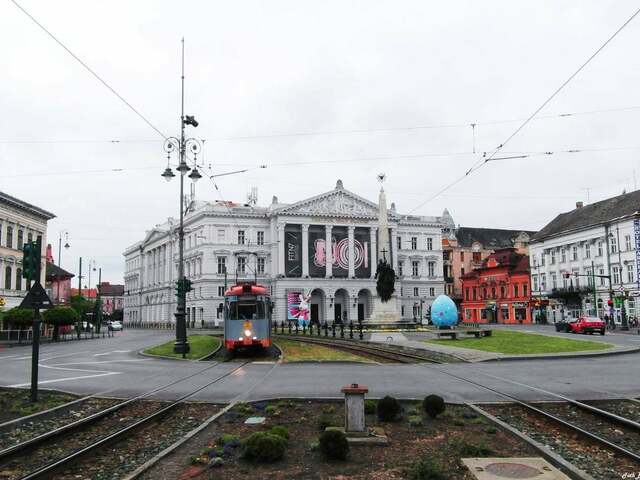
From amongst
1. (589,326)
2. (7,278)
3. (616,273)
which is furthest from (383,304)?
(7,278)

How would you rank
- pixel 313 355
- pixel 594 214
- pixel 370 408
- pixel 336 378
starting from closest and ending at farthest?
pixel 370 408, pixel 336 378, pixel 313 355, pixel 594 214

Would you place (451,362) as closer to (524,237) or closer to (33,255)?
(33,255)

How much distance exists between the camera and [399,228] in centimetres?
9969

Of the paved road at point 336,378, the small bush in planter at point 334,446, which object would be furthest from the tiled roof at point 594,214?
the small bush in planter at point 334,446

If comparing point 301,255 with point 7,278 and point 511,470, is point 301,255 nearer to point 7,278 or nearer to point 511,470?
point 7,278

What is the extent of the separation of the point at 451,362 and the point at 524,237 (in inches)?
3472

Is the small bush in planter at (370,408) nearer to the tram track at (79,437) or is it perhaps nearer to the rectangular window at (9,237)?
the tram track at (79,437)

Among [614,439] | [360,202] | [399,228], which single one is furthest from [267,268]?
[614,439]

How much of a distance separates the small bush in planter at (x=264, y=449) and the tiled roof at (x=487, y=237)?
102 m

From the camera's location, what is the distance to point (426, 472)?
6.89 m

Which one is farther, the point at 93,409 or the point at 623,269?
the point at 623,269

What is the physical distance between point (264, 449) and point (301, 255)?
81.2 m

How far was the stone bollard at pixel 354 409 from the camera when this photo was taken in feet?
28.9

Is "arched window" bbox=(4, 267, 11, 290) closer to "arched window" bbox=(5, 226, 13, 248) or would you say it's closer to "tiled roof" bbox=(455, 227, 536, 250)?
"arched window" bbox=(5, 226, 13, 248)
